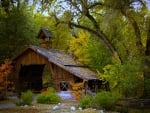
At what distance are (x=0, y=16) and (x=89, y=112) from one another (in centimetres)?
2351

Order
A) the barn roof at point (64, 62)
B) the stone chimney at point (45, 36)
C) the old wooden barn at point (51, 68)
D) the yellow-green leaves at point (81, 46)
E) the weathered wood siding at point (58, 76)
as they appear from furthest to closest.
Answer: the yellow-green leaves at point (81, 46) < the stone chimney at point (45, 36) < the weathered wood siding at point (58, 76) < the old wooden barn at point (51, 68) < the barn roof at point (64, 62)

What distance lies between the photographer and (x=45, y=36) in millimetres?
40344

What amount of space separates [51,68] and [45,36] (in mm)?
4449

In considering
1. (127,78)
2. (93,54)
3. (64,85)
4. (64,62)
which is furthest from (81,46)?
(127,78)

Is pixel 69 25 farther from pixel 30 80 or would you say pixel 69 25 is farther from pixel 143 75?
pixel 143 75

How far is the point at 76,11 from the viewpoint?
37281 mm

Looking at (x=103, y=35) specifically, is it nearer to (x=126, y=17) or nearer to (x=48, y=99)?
(x=126, y=17)

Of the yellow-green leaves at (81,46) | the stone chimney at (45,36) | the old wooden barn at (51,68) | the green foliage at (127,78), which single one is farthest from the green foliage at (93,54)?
the green foliage at (127,78)

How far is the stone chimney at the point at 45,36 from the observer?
39.9 m

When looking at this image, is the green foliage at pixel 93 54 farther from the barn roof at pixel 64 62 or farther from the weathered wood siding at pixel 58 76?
the weathered wood siding at pixel 58 76

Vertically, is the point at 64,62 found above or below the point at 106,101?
above

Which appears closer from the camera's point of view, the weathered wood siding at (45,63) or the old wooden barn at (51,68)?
the old wooden barn at (51,68)

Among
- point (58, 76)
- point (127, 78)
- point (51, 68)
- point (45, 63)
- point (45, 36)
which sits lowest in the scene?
point (127, 78)

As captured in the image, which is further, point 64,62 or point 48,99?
point 64,62
